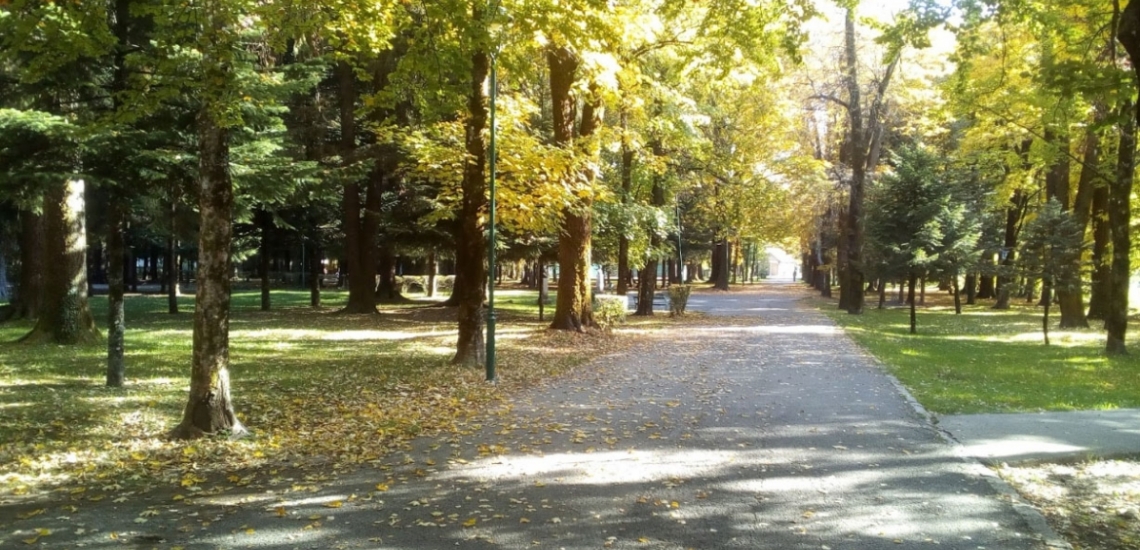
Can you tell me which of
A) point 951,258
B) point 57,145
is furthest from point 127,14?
point 951,258

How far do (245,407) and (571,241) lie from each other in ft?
37.4

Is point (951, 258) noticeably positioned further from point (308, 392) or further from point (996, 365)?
point (308, 392)

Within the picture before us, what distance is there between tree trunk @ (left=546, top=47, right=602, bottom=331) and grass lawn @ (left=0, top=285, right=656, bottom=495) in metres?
0.94

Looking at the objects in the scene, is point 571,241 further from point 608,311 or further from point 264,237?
point 264,237

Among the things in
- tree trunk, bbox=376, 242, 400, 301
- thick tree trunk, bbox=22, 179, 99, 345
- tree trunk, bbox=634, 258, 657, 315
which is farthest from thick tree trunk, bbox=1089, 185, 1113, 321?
tree trunk, bbox=376, 242, 400, 301

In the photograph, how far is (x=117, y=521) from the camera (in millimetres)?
5465

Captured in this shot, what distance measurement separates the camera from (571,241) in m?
20.1

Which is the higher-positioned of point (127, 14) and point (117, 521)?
point (127, 14)

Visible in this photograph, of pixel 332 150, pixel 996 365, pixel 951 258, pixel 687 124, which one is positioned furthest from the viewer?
pixel 332 150

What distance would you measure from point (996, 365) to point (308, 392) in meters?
11.7

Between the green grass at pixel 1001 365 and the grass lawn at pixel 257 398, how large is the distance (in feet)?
19.1

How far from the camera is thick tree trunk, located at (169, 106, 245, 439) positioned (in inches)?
299

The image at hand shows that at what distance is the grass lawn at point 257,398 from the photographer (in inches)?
282

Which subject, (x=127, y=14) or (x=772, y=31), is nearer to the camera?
(x=127, y=14)
